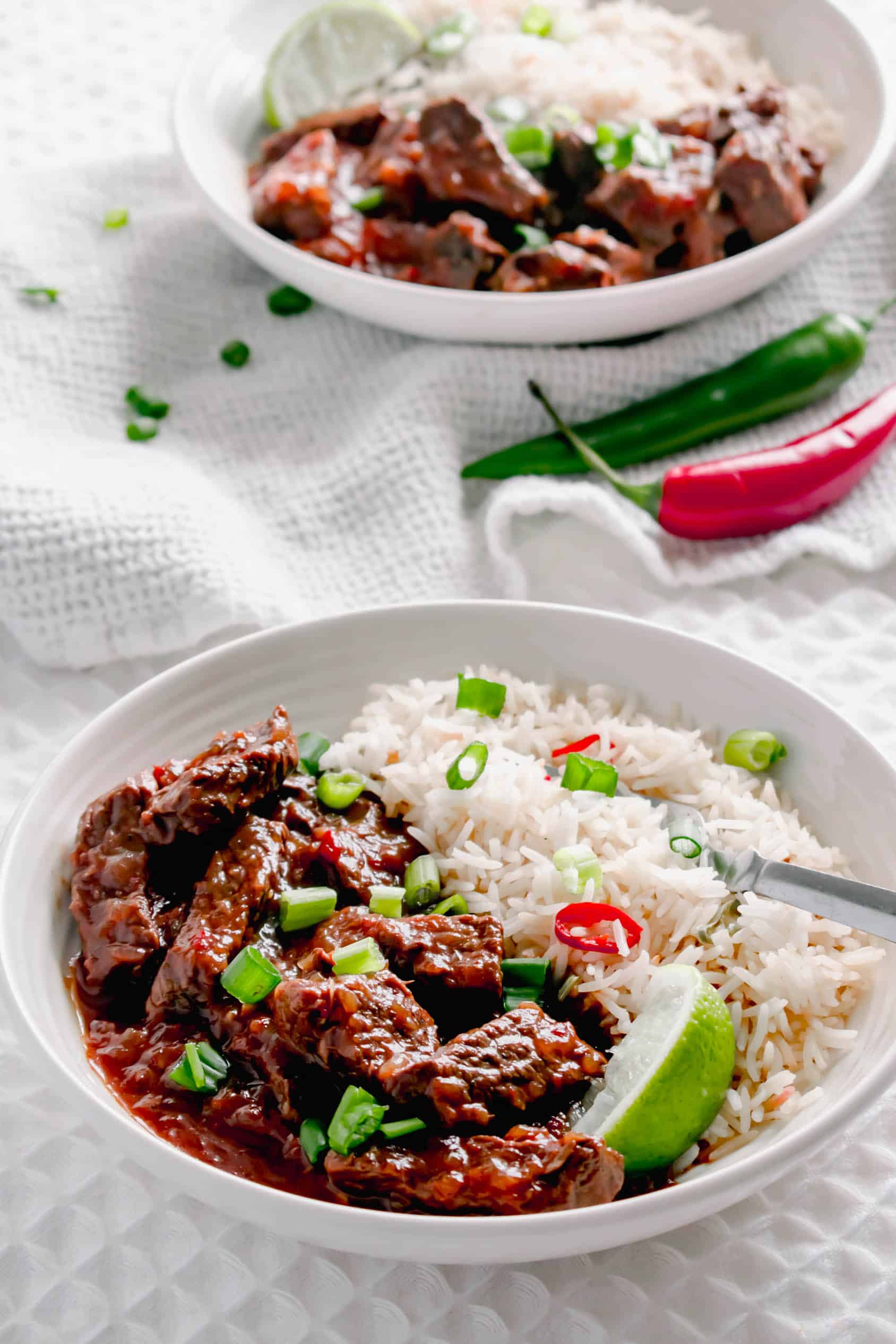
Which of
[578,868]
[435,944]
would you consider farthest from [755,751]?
[435,944]

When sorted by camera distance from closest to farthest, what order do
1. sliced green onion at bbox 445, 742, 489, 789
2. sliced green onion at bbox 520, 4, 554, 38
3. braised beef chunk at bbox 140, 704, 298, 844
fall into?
braised beef chunk at bbox 140, 704, 298, 844
sliced green onion at bbox 445, 742, 489, 789
sliced green onion at bbox 520, 4, 554, 38

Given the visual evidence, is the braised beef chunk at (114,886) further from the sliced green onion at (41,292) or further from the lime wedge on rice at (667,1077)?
the sliced green onion at (41,292)

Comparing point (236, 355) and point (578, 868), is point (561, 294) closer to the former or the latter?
point (236, 355)

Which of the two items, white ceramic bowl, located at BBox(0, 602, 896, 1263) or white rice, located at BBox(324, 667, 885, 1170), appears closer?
white ceramic bowl, located at BBox(0, 602, 896, 1263)

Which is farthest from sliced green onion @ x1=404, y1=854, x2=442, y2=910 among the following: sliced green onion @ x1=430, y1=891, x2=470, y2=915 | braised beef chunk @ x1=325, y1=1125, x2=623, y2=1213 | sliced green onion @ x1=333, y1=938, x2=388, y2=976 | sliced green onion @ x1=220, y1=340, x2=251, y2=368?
sliced green onion @ x1=220, y1=340, x2=251, y2=368

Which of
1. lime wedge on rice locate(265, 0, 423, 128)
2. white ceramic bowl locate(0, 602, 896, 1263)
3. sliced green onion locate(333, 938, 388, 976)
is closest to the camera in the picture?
white ceramic bowl locate(0, 602, 896, 1263)

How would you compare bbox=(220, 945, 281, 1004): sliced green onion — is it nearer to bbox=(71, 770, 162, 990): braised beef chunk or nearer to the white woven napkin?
bbox=(71, 770, 162, 990): braised beef chunk
